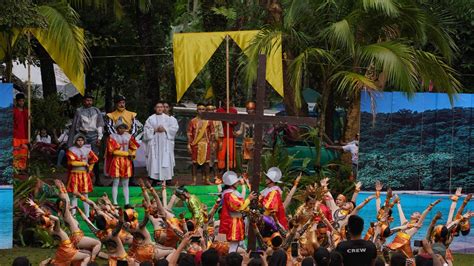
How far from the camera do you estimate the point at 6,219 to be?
17719mm

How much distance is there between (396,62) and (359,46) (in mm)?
800

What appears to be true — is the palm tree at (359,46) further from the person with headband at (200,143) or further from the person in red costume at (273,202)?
the person in red costume at (273,202)

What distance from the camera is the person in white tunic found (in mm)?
20406

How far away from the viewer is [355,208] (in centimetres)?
1670

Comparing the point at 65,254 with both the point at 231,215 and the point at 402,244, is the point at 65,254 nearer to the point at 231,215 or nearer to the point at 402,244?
the point at 231,215

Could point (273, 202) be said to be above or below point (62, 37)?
below

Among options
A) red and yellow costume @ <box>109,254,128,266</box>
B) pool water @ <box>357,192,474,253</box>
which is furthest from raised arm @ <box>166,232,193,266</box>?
pool water @ <box>357,192,474,253</box>

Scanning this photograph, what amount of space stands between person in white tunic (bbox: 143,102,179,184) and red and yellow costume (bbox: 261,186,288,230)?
4404 mm

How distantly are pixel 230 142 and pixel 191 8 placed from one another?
34.3ft

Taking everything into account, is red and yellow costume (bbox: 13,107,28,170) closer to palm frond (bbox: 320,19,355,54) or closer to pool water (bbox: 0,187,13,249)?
pool water (bbox: 0,187,13,249)

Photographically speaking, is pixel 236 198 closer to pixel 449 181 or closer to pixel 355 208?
pixel 355 208

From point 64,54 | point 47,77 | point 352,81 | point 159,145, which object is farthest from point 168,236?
point 47,77

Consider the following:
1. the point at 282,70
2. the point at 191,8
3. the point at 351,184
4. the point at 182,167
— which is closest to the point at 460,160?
the point at 351,184

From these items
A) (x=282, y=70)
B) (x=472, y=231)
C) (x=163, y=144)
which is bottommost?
(x=472, y=231)
